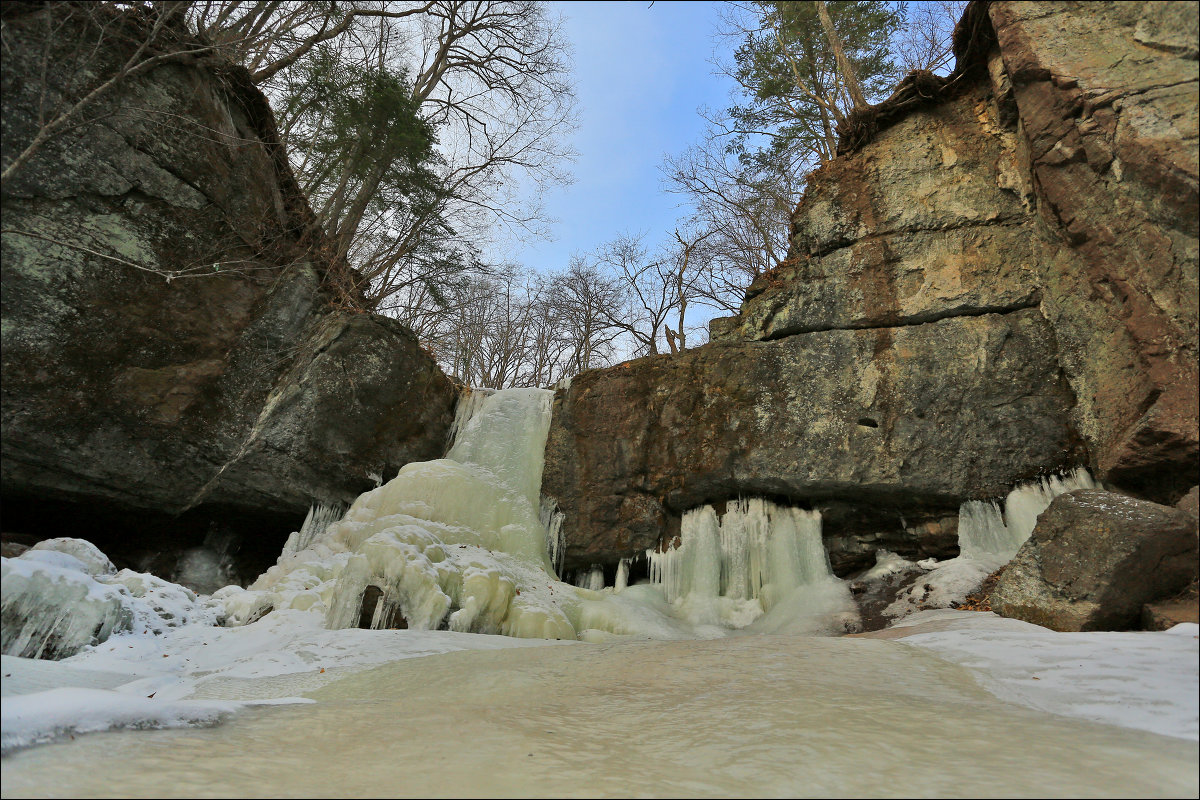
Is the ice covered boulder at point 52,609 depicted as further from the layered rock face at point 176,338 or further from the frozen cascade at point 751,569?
the frozen cascade at point 751,569

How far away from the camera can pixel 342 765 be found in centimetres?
227

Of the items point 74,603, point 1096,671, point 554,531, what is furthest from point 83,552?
point 1096,671

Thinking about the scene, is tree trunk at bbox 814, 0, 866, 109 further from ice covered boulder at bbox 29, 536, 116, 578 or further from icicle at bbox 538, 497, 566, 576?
ice covered boulder at bbox 29, 536, 116, 578

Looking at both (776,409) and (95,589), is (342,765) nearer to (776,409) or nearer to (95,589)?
(95,589)

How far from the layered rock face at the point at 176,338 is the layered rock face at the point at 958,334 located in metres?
3.14

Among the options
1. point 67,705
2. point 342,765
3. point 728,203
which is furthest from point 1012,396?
point 728,203

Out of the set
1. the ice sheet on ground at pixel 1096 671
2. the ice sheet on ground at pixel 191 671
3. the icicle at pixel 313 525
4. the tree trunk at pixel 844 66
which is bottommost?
the ice sheet on ground at pixel 191 671

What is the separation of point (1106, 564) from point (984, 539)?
255cm

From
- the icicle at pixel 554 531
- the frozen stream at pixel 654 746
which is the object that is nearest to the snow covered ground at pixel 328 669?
the frozen stream at pixel 654 746

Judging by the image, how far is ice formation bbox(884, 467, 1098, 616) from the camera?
6383 mm

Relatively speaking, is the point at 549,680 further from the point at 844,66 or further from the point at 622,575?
the point at 844,66

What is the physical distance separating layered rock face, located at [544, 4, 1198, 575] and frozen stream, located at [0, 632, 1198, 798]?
4060mm

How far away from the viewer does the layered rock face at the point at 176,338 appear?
685cm

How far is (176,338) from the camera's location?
7777mm
